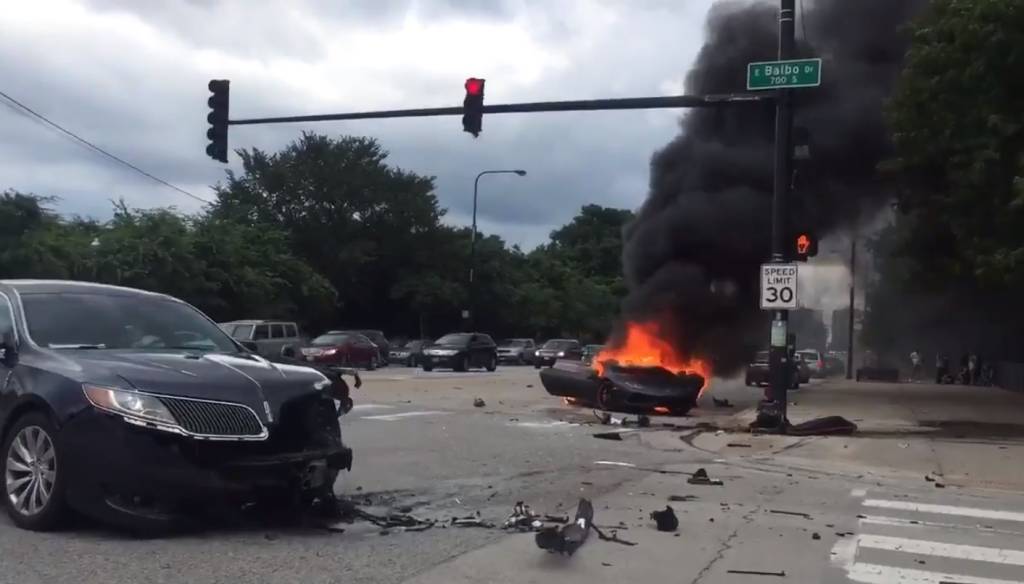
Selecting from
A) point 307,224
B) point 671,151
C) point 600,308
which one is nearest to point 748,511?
point 671,151

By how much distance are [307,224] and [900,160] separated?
44.9 m

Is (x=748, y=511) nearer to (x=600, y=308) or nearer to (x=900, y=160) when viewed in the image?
(x=900, y=160)

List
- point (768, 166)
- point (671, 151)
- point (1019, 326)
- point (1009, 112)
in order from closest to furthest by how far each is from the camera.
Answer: point (1009, 112) < point (768, 166) < point (671, 151) < point (1019, 326)

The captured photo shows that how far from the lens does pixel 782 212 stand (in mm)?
16562

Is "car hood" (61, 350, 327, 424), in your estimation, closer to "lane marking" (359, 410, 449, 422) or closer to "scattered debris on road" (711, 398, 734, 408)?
"lane marking" (359, 410, 449, 422)

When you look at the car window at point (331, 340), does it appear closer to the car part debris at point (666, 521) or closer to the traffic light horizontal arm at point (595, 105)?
the traffic light horizontal arm at point (595, 105)

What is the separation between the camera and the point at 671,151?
89.9 feet

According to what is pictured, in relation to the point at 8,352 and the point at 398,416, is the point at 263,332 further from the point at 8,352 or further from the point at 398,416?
the point at 8,352

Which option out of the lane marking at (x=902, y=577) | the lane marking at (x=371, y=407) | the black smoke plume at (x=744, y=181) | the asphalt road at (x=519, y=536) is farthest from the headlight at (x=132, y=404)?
the black smoke plume at (x=744, y=181)

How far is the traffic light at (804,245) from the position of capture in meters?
17.0

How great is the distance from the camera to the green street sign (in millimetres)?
15711

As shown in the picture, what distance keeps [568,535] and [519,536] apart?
53 cm

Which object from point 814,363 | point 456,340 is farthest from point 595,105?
point 814,363

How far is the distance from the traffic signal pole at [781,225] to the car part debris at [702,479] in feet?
18.9
